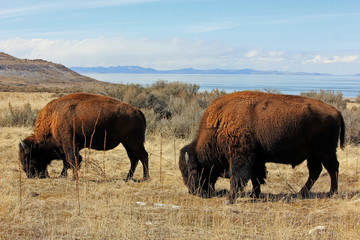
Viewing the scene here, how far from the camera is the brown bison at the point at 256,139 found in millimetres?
6527

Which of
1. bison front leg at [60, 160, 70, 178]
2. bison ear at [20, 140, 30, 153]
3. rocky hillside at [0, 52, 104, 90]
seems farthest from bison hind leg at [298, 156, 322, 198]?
rocky hillside at [0, 52, 104, 90]

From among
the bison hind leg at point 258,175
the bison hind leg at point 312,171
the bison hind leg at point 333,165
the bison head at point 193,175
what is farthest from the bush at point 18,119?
the bison hind leg at point 333,165

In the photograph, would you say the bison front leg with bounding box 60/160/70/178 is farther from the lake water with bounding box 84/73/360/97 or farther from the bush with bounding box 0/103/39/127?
the lake water with bounding box 84/73/360/97

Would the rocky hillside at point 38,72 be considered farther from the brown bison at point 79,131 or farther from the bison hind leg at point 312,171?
the bison hind leg at point 312,171

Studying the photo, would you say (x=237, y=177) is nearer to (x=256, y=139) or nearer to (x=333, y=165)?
(x=256, y=139)

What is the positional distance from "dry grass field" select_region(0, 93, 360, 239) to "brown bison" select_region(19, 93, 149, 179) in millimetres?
465

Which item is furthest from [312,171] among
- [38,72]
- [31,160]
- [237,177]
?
[38,72]

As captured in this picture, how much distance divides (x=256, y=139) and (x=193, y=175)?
124 centimetres

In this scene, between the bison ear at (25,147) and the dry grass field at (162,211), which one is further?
the bison ear at (25,147)

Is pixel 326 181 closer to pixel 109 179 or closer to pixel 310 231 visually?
pixel 310 231

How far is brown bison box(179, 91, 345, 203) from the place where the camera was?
6.53m

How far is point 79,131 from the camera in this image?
326 inches

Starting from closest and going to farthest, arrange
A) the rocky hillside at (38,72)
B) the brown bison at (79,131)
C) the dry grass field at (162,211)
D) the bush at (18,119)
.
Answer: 1. the dry grass field at (162,211)
2. the brown bison at (79,131)
3. the bush at (18,119)
4. the rocky hillside at (38,72)

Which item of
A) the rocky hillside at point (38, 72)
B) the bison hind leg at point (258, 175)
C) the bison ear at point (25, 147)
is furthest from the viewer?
the rocky hillside at point (38, 72)
